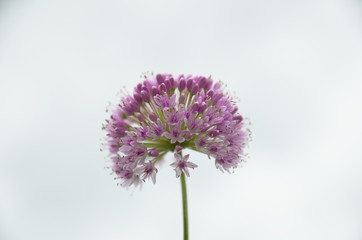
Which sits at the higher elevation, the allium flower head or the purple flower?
the allium flower head

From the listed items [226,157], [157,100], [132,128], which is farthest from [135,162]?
[226,157]

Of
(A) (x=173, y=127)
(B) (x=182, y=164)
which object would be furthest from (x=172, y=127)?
(B) (x=182, y=164)

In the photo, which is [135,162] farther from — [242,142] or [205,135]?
[242,142]

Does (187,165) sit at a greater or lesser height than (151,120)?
lesser

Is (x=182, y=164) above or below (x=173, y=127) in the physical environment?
below

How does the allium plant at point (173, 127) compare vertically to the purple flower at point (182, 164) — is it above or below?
above

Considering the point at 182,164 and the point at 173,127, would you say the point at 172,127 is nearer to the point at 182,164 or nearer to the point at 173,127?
the point at 173,127
